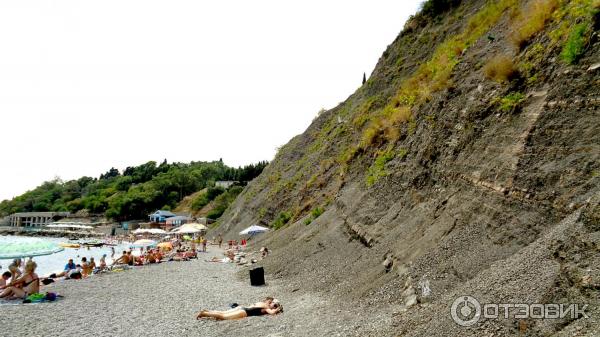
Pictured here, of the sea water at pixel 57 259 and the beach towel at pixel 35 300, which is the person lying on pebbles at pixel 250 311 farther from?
the sea water at pixel 57 259

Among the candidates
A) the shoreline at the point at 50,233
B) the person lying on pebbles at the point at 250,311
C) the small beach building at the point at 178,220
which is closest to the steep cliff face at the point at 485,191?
the person lying on pebbles at the point at 250,311

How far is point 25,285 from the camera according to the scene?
47.3 ft

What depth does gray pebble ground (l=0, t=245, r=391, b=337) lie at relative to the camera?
8645mm

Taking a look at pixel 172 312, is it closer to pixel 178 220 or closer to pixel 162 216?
pixel 178 220

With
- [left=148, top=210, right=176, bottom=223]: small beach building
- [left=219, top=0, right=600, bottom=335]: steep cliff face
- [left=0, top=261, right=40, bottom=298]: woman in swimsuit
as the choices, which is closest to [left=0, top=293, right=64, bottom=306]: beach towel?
[left=0, top=261, right=40, bottom=298]: woman in swimsuit

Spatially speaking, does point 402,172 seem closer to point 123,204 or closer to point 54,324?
point 54,324

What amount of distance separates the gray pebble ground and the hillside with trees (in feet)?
224

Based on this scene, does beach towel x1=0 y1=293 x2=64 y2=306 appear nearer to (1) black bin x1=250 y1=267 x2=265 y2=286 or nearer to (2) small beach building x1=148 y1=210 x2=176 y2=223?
(1) black bin x1=250 y1=267 x2=265 y2=286

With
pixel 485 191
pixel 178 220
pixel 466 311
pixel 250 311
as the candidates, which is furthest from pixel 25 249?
pixel 178 220

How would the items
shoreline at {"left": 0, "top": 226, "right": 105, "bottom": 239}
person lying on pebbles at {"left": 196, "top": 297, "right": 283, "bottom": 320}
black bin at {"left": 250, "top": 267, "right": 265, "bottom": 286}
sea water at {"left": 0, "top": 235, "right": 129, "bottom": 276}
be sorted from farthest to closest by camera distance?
shoreline at {"left": 0, "top": 226, "right": 105, "bottom": 239} < sea water at {"left": 0, "top": 235, "right": 129, "bottom": 276} < black bin at {"left": 250, "top": 267, "right": 265, "bottom": 286} < person lying on pebbles at {"left": 196, "top": 297, "right": 283, "bottom": 320}

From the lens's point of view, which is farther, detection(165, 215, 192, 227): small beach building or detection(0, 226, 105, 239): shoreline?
detection(0, 226, 105, 239): shoreline

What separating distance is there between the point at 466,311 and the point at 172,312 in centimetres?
874

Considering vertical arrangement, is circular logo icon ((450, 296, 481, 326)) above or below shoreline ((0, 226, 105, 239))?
below

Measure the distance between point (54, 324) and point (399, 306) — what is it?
8.80 meters
